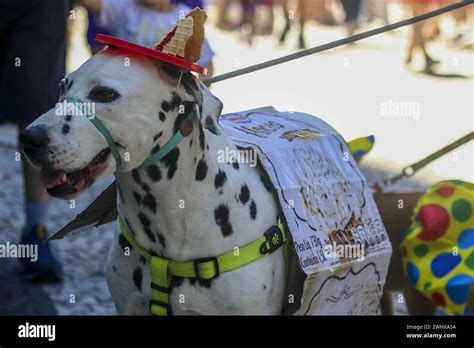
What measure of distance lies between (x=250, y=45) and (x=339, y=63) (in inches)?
103

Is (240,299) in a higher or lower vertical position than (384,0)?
lower

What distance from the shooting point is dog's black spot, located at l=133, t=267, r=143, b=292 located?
3.82m

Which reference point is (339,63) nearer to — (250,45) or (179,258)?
(250,45)

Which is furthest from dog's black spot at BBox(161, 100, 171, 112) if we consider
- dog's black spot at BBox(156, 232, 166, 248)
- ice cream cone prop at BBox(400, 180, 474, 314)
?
ice cream cone prop at BBox(400, 180, 474, 314)

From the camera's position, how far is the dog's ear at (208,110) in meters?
3.58

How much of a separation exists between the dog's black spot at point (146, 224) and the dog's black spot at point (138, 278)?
0.52ft

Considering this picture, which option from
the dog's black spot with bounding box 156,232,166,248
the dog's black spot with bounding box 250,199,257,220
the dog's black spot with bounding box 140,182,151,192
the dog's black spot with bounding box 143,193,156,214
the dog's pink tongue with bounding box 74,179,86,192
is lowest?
the dog's black spot with bounding box 156,232,166,248

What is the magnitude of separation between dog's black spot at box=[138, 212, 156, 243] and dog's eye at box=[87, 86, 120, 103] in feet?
1.54

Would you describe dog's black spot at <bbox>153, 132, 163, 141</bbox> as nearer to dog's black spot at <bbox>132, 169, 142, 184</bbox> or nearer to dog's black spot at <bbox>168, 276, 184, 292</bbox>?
dog's black spot at <bbox>132, 169, 142, 184</bbox>

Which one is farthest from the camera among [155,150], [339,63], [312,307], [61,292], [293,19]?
[293,19]

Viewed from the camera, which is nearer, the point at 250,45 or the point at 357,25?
the point at 250,45

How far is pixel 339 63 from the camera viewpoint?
1550cm

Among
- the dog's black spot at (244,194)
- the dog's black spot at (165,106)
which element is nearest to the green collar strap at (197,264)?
the dog's black spot at (244,194)

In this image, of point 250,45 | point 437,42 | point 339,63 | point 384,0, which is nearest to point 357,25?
point 384,0
